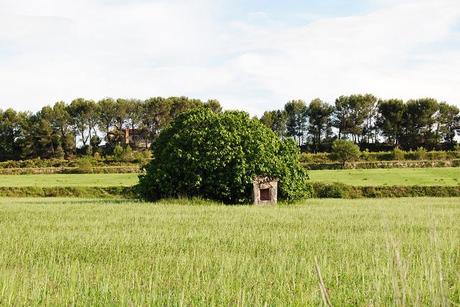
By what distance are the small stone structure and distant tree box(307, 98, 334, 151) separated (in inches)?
3671

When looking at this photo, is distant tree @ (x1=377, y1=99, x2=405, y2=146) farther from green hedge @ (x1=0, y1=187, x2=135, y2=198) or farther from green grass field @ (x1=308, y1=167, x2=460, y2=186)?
green hedge @ (x1=0, y1=187, x2=135, y2=198)

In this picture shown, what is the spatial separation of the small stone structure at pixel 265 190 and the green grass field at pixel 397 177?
25843mm

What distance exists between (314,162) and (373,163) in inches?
362

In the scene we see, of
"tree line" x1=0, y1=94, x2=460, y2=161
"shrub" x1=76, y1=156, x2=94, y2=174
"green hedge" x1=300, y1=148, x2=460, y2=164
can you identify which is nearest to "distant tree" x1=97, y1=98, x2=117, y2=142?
"tree line" x1=0, y1=94, x2=460, y2=161

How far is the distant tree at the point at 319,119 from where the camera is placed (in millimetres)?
123812

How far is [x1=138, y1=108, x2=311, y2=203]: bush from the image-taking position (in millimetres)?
30938

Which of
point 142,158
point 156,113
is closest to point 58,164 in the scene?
point 142,158

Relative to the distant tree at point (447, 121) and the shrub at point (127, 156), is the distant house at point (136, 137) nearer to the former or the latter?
the shrub at point (127, 156)

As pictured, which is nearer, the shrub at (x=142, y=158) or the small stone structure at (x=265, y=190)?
the small stone structure at (x=265, y=190)

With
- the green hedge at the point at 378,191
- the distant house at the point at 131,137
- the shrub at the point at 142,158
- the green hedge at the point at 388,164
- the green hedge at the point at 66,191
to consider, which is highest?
the distant house at the point at 131,137

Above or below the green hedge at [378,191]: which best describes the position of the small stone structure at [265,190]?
above

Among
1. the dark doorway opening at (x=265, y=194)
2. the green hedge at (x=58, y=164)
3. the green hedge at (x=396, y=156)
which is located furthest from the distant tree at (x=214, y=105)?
the dark doorway opening at (x=265, y=194)

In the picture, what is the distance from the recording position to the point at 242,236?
42.2ft

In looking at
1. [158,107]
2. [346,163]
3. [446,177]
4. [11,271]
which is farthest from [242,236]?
[158,107]
